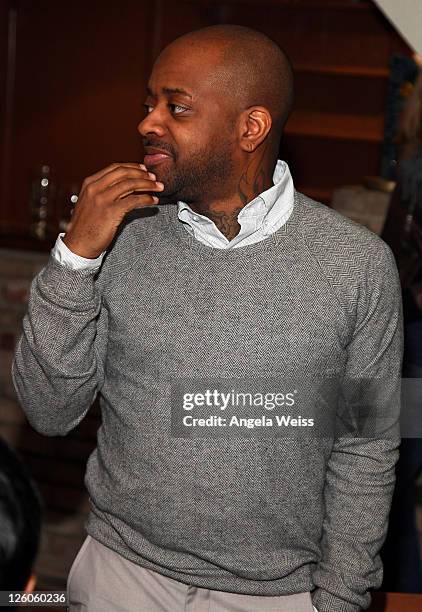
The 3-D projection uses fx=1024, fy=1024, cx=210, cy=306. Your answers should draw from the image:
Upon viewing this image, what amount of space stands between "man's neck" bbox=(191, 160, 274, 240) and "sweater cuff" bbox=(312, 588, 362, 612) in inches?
21.3

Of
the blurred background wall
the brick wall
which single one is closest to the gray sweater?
the brick wall

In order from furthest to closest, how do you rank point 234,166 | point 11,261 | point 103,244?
point 11,261, point 234,166, point 103,244

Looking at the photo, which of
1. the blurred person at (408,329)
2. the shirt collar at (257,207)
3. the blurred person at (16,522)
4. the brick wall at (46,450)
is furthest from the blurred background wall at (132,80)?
the blurred person at (16,522)

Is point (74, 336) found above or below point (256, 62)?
below

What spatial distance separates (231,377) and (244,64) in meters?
0.45

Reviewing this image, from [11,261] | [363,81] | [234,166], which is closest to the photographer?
[234,166]

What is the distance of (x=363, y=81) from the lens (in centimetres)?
541

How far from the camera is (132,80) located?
17.8 ft

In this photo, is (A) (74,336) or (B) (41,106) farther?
(B) (41,106)

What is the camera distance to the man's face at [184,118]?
4.75 feet

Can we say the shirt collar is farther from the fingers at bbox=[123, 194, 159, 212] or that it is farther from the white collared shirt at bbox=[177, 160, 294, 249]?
the fingers at bbox=[123, 194, 159, 212]

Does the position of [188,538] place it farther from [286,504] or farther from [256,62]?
[256,62]

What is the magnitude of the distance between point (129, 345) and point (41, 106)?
14.1ft

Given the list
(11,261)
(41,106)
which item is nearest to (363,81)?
(41,106)
